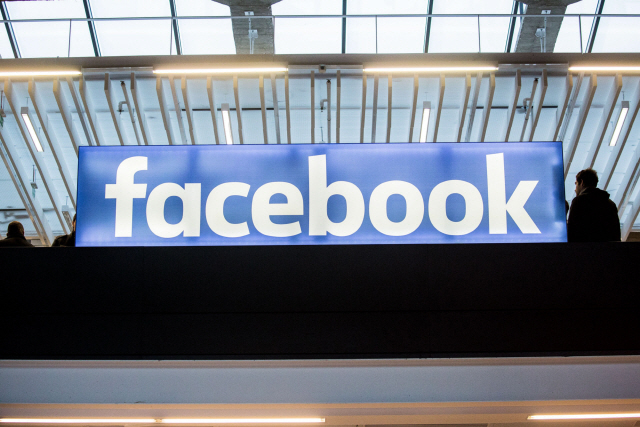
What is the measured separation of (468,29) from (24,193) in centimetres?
842

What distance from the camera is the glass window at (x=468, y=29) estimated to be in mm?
8977

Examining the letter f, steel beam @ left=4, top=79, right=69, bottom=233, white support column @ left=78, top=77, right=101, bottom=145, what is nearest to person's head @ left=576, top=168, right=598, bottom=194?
the letter f

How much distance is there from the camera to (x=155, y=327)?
394 centimetres

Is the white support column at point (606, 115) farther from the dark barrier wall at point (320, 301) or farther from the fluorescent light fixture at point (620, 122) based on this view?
the dark barrier wall at point (320, 301)

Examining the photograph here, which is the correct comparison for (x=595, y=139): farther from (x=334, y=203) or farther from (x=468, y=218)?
(x=334, y=203)

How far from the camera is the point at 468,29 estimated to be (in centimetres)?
900

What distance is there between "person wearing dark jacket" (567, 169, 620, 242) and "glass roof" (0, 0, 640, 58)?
5055 millimetres

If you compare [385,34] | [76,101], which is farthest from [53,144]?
[385,34]

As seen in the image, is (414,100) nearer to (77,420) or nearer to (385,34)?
(385,34)

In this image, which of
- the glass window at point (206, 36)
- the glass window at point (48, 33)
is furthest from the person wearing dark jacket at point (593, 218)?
the glass window at point (48, 33)

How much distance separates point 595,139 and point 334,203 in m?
6.82

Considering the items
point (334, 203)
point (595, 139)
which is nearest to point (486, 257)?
point (334, 203)

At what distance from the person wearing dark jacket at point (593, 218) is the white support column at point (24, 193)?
889 centimetres

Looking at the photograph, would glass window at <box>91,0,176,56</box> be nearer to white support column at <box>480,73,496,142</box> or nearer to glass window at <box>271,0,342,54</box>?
glass window at <box>271,0,342,54</box>
